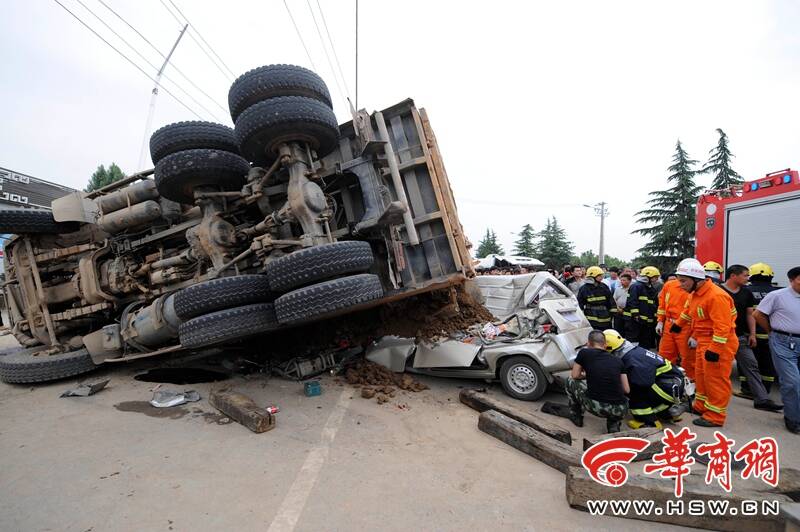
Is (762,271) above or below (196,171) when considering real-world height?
below

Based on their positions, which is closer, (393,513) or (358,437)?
(393,513)

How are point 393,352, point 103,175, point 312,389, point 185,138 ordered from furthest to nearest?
point 103,175
point 393,352
point 185,138
point 312,389

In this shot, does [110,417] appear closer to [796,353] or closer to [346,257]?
[346,257]

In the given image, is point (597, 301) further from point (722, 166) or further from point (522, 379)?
point (722, 166)

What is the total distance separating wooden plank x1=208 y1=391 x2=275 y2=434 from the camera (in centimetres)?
313

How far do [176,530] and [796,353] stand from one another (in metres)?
5.10

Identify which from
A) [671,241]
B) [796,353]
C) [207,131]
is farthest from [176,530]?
[671,241]

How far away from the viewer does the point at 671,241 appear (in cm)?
1717

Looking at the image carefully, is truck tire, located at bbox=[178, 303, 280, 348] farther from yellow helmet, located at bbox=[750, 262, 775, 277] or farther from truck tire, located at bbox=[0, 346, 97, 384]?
yellow helmet, located at bbox=[750, 262, 775, 277]

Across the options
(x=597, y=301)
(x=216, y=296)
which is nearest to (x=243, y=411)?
(x=216, y=296)

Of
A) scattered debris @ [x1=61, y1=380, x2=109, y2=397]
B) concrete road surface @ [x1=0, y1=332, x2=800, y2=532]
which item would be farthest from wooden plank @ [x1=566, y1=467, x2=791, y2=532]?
scattered debris @ [x1=61, y1=380, x2=109, y2=397]

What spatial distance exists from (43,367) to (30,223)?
222 centimetres

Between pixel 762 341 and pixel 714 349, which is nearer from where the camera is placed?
pixel 714 349

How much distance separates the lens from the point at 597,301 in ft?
17.8
